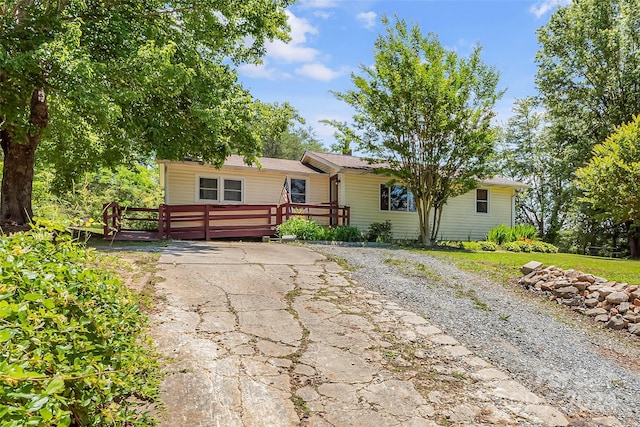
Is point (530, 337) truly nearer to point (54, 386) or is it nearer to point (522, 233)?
point (54, 386)

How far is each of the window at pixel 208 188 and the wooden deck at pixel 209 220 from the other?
2.55 feet

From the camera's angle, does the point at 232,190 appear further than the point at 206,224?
Yes

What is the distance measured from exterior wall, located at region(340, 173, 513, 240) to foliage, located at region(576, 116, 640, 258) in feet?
23.0

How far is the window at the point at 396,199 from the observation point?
16266mm

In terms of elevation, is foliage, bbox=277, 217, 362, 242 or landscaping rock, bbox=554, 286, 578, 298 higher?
foliage, bbox=277, 217, 362, 242

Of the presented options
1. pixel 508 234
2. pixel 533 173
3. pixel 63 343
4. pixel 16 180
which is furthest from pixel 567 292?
pixel 533 173

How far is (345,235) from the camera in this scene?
12984 millimetres

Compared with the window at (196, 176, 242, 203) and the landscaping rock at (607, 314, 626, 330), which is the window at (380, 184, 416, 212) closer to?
the window at (196, 176, 242, 203)

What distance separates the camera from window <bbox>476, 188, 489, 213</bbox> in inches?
709

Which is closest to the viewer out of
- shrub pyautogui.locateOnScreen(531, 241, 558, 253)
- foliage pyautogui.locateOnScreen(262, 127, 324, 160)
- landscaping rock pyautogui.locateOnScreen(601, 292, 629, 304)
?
landscaping rock pyautogui.locateOnScreen(601, 292, 629, 304)

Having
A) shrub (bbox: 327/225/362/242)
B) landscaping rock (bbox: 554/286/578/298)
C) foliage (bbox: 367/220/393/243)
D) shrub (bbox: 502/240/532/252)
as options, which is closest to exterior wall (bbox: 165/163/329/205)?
foliage (bbox: 367/220/393/243)

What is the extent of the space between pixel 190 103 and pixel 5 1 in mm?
4188

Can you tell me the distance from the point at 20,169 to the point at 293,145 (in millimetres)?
28287

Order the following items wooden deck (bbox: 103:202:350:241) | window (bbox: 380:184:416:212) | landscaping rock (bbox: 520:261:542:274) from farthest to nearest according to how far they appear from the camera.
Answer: window (bbox: 380:184:416:212) → wooden deck (bbox: 103:202:350:241) → landscaping rock (bbox: 520:261:542:274)
